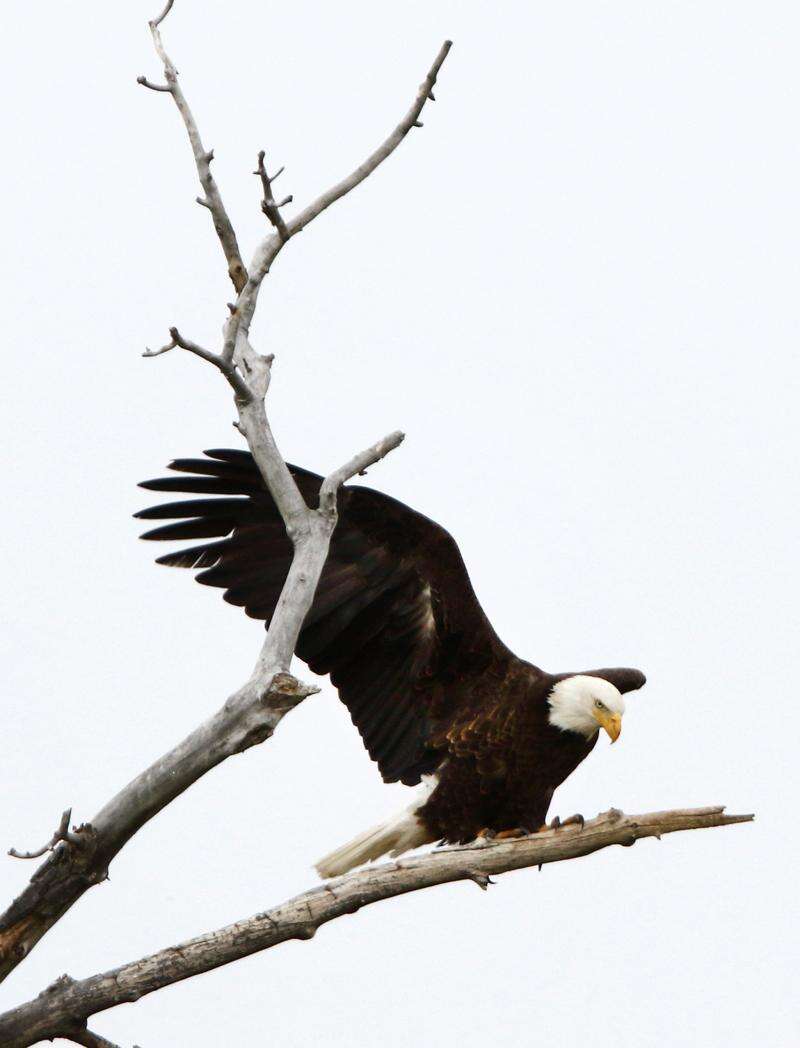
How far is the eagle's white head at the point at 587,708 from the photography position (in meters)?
7.76

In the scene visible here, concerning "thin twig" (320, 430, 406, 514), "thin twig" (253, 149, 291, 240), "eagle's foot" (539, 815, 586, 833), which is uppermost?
"thin twig" (253, 149, 291, 240)

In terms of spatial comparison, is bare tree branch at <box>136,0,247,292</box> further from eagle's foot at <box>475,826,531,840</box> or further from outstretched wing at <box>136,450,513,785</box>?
eagle's foot at <box>475,826,531,840</box>

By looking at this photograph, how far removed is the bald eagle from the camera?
7.82 m

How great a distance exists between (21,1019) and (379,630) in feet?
8.84

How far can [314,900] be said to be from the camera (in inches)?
247

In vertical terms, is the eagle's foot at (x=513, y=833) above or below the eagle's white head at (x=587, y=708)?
below

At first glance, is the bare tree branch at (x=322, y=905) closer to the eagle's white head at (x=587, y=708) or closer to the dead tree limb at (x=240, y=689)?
the dead tree limb at (x=240, y=689)

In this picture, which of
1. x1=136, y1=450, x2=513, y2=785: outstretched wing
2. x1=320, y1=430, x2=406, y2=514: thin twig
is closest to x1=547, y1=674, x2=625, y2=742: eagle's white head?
x1=136, y1=450, x2=513, y2=785: outstretched wing

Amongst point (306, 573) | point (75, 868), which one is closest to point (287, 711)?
point (306, 573)

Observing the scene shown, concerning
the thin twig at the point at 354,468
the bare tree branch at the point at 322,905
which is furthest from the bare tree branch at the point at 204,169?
the bare tree branch at the point at 322,905

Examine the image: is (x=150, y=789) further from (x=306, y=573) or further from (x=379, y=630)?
(x=379, y=630)

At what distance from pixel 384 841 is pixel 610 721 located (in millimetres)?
1213

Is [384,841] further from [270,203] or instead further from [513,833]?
[270,203]

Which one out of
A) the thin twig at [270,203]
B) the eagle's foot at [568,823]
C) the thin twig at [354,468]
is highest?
the thin twig at [270,203]
